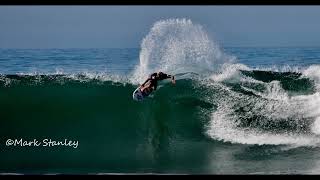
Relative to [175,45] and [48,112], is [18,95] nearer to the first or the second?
[48,112]

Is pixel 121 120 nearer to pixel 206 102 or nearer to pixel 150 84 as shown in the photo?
Result: pixel 150 84

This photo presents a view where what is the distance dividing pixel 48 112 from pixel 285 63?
285 cm

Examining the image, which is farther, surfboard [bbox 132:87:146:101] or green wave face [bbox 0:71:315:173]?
surfboard [bbox 132:87:146:101]

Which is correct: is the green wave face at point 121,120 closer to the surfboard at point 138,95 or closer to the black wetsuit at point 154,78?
the surfboard at point 138,95

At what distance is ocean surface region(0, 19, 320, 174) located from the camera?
5262mm

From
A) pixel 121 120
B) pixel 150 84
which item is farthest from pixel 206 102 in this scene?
pixel 121 120

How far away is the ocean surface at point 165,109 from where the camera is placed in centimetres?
526

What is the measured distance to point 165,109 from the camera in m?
6.20

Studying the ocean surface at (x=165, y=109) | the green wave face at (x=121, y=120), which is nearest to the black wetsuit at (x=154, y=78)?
the ocean surface at (x=165, y=109)

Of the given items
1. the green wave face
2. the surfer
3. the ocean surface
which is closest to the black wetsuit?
the surfer

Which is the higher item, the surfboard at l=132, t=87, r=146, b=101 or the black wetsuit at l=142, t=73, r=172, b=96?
the black wetsuit at l=142, t=73, r=172, b=96

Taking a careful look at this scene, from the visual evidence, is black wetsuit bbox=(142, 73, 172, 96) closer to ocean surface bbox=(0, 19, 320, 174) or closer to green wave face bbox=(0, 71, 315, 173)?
ocean surface bbox=(0, 19, 320, 174)
